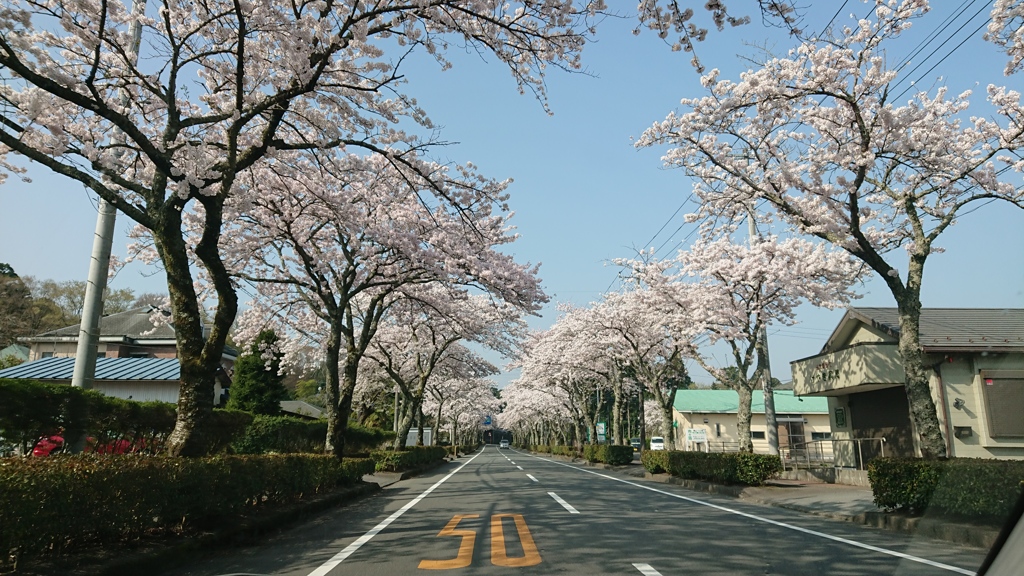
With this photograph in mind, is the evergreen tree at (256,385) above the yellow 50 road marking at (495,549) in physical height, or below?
above

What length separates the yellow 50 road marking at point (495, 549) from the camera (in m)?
6.30

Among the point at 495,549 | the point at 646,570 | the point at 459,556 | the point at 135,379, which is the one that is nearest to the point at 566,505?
the point at 495,549

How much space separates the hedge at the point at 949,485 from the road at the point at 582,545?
29.8 inches

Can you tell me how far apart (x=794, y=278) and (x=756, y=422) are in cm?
3492

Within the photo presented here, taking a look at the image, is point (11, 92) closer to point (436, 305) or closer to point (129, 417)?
point (129, 417)

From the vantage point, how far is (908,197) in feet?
34.8

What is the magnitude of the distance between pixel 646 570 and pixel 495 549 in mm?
2014

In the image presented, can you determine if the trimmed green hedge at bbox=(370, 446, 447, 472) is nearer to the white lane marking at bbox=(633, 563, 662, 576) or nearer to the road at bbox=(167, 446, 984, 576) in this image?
the road at bbox=(167, 446, 984, 576)

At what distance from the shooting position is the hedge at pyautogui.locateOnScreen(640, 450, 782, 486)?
15.5 meters

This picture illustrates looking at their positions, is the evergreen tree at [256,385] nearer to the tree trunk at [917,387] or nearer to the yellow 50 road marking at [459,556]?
the yellow 50 road marking at [459,556]

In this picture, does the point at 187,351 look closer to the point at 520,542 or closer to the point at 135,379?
the point at 520,542

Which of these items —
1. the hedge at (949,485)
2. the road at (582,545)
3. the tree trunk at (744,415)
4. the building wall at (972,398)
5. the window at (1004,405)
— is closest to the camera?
the road at (582,545)

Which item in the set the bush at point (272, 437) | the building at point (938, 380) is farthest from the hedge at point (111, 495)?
the building at point (938, 380)

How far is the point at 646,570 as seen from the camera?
228 inches
